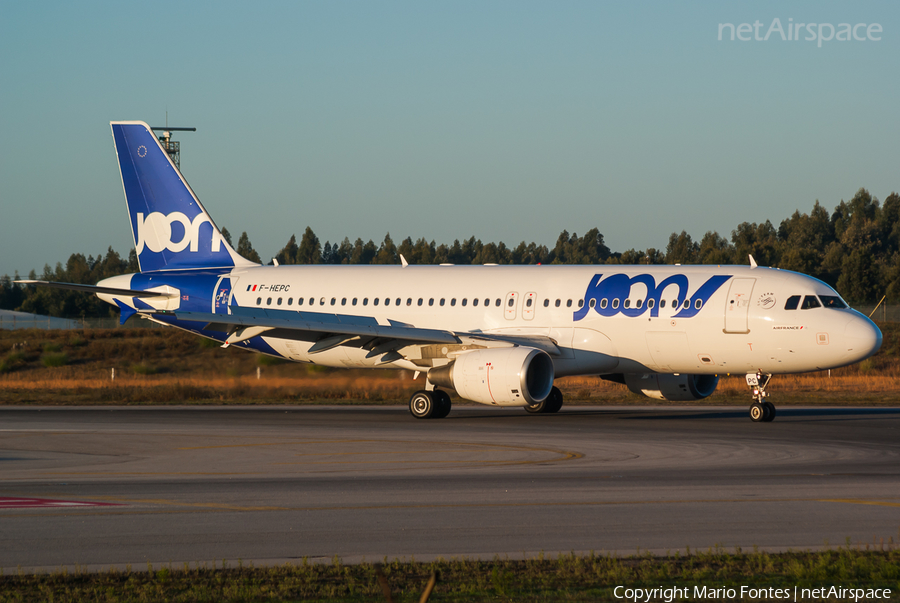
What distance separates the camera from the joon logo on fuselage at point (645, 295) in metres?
25.1

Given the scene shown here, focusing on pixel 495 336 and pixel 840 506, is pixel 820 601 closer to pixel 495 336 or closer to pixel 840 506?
pixel 840 506

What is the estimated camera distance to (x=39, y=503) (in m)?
12.8

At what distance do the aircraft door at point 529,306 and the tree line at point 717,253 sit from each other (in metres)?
53.3

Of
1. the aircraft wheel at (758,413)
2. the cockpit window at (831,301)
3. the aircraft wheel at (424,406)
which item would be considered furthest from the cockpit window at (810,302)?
the aircraft wheel at (424,406)

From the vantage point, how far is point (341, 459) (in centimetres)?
1780

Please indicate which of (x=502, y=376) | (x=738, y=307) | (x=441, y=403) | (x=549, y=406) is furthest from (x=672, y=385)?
(x=441, y=403)

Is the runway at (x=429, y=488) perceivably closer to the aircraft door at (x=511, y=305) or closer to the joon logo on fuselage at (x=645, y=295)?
the joon logo on fuselage at (x=645, y=295)

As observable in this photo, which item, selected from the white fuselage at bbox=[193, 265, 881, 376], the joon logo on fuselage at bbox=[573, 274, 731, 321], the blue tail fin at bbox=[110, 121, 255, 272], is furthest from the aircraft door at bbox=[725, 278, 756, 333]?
the blue tail fin at bbox=[110, 121, 255, 272]

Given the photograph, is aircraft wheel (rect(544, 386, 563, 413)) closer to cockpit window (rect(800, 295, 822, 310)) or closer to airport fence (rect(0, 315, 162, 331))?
cockpit window (rect(800, 295, 822, 310))

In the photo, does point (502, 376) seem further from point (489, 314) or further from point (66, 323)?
point (66, 323)

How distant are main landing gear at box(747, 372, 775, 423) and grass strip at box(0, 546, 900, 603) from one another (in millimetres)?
15638

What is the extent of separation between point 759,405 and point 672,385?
306cm

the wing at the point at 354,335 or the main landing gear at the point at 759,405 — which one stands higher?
the wing at the point at 354,335

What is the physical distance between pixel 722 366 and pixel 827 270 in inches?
3305
